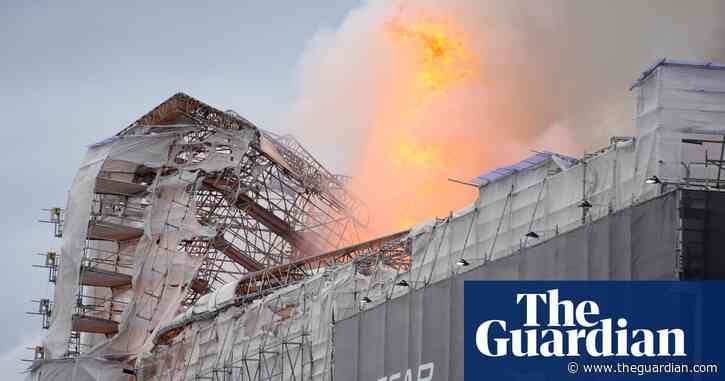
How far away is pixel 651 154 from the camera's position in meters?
56.8

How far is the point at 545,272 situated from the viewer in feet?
197

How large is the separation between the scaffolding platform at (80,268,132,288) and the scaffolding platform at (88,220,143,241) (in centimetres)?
247

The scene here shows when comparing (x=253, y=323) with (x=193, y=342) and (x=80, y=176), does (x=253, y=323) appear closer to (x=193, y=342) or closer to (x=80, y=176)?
(x=193, y=342)

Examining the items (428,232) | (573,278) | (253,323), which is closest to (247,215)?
(253,323)

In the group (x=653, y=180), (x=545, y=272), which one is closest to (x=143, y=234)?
(x=545, y=272)

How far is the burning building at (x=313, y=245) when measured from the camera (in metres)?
56.6

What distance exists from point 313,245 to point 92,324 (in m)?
14.3

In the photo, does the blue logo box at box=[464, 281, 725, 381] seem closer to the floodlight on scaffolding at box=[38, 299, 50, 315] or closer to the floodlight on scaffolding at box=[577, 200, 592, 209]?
the floodlight on scaffolding at box=[577, 200, 592, 209]

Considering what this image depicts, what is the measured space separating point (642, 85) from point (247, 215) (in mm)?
51999

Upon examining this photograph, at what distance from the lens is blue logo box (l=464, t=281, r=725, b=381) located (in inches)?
2101

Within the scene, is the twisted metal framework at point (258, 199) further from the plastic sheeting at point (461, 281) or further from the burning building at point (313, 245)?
the plastic sheeting at point (461, 281)

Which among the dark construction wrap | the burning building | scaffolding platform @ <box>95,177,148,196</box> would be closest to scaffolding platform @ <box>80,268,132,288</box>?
Answer: the burning building

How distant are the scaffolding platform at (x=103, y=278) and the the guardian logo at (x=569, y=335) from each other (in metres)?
46.6

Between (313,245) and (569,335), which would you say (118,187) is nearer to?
(313,245)
